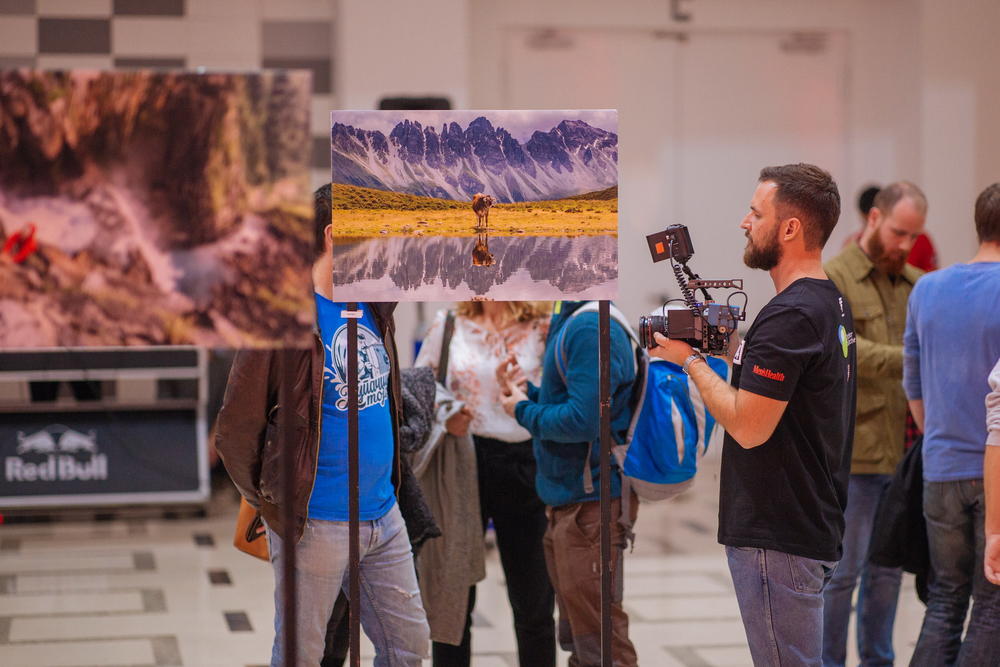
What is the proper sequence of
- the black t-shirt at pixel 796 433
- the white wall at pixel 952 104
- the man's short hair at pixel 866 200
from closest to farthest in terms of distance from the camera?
the black t-shirt at pixel 796 433 → the man's short hair at pixel 866 200 → the white wall at pixel 952 104

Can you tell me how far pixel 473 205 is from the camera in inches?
92.5

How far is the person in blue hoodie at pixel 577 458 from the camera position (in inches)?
112

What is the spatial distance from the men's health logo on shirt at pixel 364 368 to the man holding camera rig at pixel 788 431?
26.5 inches

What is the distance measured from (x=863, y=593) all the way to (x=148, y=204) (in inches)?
101

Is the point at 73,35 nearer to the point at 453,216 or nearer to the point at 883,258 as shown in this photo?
the point at 883,258

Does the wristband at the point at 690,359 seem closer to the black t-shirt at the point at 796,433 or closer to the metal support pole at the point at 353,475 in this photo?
the black t-shirt at the point at 796,433

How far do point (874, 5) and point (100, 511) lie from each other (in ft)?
18.8

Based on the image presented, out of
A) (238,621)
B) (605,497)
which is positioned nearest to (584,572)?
(605,497)

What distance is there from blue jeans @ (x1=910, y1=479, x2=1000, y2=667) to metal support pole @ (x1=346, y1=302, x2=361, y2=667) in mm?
1559

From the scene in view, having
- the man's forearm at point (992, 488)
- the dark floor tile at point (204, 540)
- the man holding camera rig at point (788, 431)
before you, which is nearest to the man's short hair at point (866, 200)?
the man's forearm at point (992, 488)

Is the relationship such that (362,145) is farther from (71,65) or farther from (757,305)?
(757,305)

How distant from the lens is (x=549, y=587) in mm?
3291

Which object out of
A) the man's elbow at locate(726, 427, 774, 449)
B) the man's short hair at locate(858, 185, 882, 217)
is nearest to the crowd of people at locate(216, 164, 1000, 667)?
the man's elbow at locate(726, 427, 774, 449)

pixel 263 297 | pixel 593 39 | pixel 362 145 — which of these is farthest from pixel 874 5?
pixel 263 297
